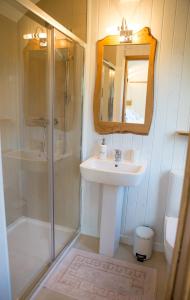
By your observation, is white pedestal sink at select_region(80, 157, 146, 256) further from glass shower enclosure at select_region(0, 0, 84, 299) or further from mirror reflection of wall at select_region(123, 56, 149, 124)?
mirror reflection of wall at select_region(123, 56, 149, 124)

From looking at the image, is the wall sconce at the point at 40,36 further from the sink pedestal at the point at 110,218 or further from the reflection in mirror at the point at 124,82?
the sink pedestal at the point at 110,218

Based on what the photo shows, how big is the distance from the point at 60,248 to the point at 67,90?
1.55 metres

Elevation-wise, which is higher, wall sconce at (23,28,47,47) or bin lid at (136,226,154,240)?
wall sconce at (23,28,47,47)

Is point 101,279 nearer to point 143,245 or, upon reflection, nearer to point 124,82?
point 143,245

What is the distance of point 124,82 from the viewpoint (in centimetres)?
201

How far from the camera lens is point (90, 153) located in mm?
2270

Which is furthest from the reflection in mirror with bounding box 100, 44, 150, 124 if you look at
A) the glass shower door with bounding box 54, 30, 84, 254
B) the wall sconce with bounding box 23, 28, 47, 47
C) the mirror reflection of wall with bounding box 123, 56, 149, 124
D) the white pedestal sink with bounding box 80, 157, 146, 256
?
the wall sconce with bounding box 23, 28, 47, 47

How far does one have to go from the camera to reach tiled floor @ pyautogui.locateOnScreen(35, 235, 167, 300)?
5.39 feet

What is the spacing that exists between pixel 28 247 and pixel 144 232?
1134 mm

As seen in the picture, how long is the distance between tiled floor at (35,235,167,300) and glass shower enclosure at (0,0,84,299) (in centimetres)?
13

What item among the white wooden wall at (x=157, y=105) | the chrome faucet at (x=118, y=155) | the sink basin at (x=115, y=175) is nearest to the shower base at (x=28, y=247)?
the white wooden wall at (x=157, y=105)

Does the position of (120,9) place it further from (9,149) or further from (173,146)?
(9,149)

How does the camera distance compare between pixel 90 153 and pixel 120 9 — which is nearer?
pixel 120 9

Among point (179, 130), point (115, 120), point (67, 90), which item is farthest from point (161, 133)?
point (67, 90)
